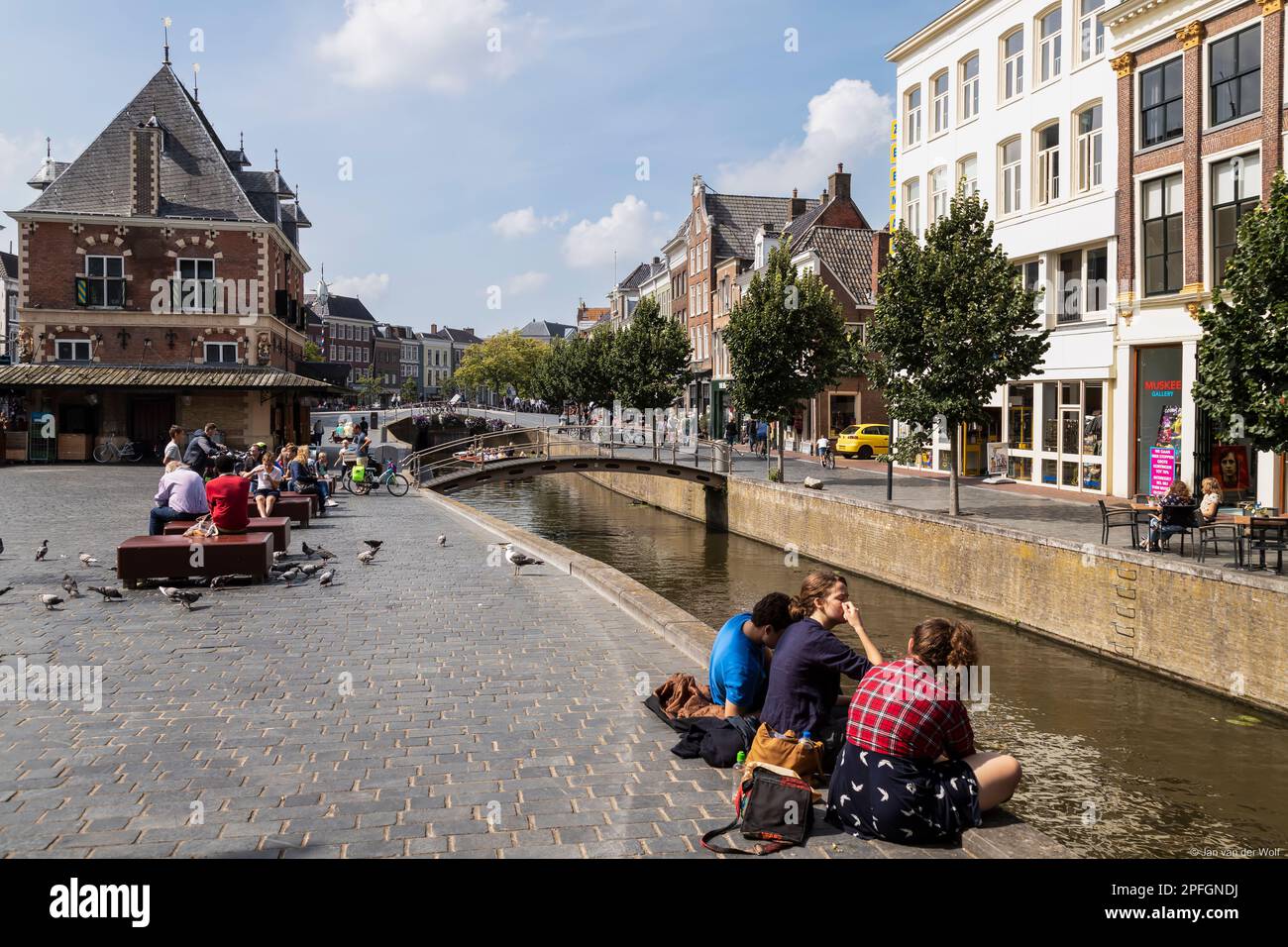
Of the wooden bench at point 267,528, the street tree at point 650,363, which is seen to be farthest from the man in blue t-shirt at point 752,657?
the street tree at point 650,363

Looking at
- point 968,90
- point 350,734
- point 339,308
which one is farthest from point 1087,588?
point 339,308

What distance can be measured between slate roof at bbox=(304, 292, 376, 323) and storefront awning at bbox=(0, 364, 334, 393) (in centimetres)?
8916

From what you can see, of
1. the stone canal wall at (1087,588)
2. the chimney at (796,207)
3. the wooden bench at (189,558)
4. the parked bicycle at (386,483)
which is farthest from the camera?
the chimney at (796,207)

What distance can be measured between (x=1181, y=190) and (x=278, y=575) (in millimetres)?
19377

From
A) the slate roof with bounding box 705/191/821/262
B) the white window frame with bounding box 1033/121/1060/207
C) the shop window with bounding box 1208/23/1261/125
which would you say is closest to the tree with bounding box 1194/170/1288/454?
the shop window with bounding box 1208/23/1261/125

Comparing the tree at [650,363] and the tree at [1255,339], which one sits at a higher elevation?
the tree at [650,363]

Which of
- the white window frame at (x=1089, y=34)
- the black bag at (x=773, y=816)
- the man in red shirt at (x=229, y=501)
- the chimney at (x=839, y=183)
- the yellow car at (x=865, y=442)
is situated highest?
the chimney at (x=839, y=183)

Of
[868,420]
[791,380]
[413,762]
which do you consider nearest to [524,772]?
[413,762]

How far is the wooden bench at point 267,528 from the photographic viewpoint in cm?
1392

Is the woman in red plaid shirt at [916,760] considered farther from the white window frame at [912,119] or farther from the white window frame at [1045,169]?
the white window frame at [912,119]

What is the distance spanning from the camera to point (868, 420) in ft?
145

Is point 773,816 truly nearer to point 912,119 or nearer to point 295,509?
point 295,509

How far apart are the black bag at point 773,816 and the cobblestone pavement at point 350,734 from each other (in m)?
0.10
